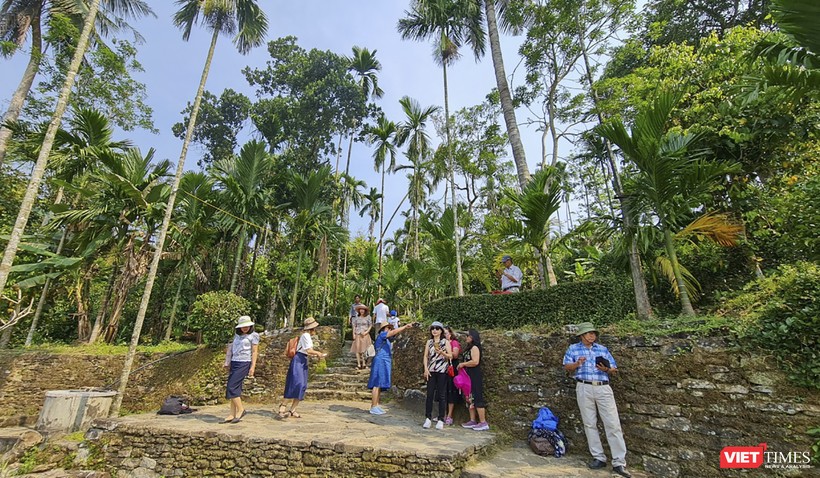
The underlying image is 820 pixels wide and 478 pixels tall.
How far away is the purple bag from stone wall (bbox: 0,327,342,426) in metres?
4.74

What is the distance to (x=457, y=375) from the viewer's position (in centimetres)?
555

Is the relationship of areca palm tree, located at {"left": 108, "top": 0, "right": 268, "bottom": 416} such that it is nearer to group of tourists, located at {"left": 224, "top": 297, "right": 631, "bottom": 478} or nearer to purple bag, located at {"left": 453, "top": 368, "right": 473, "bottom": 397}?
group of tourists, located at {"left": 224, "top": 297, "right": 631, "bottom": 478}

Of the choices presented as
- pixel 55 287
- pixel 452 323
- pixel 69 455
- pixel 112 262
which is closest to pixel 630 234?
pixel 452 323

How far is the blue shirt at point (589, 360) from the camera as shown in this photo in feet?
14.0

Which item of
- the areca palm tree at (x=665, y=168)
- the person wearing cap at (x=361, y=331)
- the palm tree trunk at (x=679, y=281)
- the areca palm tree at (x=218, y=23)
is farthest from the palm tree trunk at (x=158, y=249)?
the palm tree trunk at (x=679, y=281)

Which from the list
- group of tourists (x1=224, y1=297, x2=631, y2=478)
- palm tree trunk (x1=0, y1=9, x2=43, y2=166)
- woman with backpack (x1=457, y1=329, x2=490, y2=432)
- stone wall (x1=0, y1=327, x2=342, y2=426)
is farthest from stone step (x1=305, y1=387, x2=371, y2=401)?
palm tree trunk (x1=0, y1=9, x2=43, y2=166)

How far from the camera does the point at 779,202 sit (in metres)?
5.30

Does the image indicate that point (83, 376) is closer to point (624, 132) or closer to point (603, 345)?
point (603, 345)

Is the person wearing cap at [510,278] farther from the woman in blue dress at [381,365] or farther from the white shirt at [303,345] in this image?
the white shirt at [303,345]

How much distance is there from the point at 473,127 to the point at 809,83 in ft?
44.2

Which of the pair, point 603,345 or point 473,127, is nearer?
point 603,345

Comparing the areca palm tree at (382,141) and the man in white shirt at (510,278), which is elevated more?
the areca palm tree at (382,141)

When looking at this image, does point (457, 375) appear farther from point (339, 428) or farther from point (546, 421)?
point (339, 428)

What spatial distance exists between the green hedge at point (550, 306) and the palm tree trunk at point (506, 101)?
3472 mm
